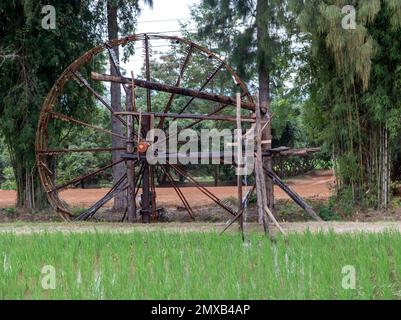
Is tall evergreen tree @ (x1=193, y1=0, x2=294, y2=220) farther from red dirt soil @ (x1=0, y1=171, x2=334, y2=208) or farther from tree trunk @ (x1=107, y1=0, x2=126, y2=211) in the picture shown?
red dirt soil @ (x1=0, y1=171, x2=334, y2=208)

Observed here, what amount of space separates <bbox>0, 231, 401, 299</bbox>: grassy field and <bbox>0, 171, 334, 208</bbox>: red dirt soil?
6.17 metres

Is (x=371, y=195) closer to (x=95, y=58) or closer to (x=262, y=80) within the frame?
(x=262, y=80)

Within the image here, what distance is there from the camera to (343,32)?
9328 mm

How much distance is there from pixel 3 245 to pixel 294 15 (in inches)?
263

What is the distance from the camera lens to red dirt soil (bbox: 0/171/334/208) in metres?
13.5

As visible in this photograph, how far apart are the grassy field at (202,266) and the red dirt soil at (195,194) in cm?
617

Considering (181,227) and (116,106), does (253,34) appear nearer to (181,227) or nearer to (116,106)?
(116,106)

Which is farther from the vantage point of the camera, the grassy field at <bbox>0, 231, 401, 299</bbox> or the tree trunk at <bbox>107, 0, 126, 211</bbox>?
the tree trunk at <bbox>107, 0, 126, 211</bbox>

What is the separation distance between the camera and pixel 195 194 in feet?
53.7

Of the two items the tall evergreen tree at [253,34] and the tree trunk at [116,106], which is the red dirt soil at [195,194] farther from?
the tall evergreen tree at [253,34]

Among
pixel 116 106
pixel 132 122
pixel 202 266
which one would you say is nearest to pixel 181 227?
pixel 132 122

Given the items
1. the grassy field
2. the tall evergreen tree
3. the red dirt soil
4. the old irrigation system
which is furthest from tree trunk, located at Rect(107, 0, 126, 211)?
the grassy field
